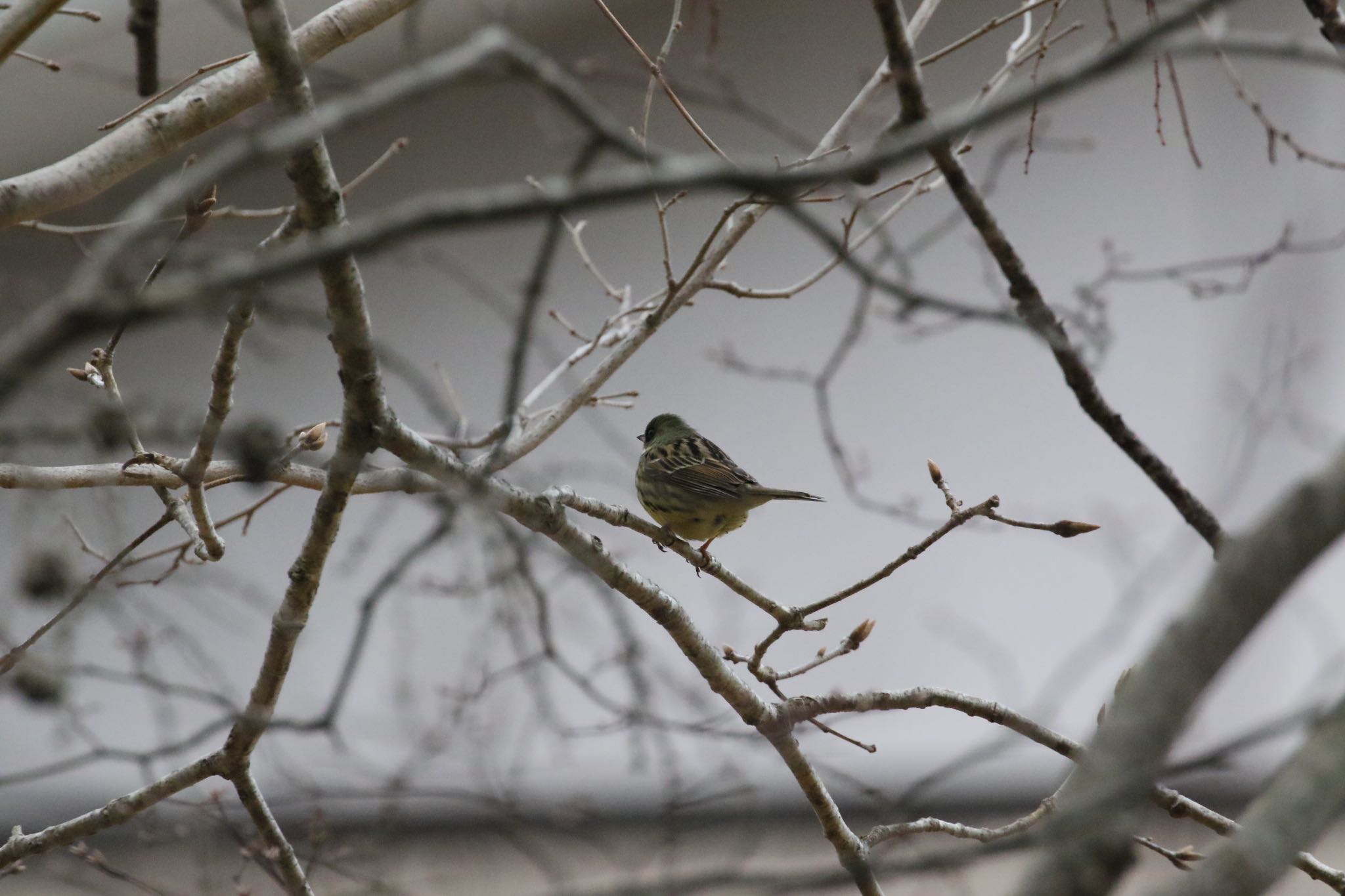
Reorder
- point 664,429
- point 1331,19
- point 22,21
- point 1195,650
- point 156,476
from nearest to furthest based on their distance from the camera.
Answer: point 1195,650
point 22,21
point 1331,19
point 156,476
point 664,429

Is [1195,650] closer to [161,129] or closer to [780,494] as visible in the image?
[161,129]

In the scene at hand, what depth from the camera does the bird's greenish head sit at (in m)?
4.99

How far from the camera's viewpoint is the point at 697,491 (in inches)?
161

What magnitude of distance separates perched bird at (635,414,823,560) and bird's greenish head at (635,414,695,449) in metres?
0.48

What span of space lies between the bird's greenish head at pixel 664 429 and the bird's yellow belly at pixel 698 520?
2.38ft

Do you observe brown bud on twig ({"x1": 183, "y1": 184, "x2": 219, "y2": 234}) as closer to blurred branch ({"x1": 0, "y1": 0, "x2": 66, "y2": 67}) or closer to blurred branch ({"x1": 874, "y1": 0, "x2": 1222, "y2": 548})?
blurred branch ({"x1": 0, "y1": 0, "x2": 66, "y2": 67})

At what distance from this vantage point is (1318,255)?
4.81 feet

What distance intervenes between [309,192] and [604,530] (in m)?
3.98

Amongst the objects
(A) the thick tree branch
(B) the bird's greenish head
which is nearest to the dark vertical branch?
(A) the thick tree branch

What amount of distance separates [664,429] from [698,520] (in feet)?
3.30

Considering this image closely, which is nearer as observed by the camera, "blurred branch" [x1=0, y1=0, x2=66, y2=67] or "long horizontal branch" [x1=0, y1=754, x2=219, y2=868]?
"blurred branch" [x1=0, y1=0, x2=66, y2=67]

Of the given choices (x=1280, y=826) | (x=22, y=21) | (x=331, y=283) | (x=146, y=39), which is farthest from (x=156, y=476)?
(x=1280, y=826)

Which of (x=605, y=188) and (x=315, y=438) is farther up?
(x=315, y=438)

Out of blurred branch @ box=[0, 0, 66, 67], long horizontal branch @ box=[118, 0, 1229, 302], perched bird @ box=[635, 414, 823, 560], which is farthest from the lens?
perched bird @ box=[635, 414, 823, 560]
